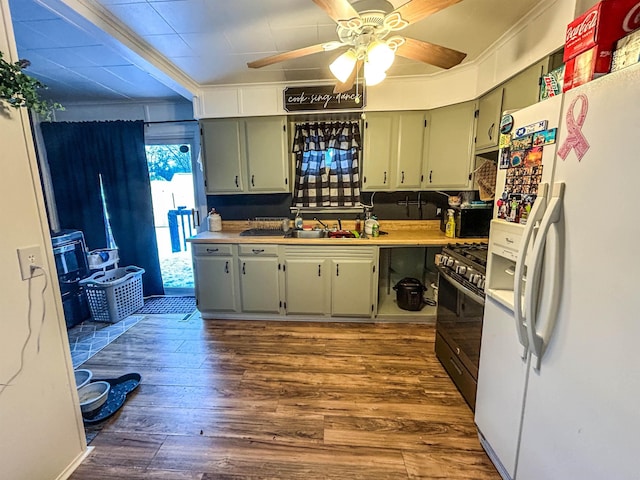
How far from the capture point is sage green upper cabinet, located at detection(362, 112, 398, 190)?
304 centimetres

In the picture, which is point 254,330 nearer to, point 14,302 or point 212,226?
point 212,226

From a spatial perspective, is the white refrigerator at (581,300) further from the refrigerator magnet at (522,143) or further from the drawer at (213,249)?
the drawer at (213,249)

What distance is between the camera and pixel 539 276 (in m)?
1.08

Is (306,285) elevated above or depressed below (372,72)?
below

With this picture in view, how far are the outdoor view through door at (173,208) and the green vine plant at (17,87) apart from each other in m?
2.43

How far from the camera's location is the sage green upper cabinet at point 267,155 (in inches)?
123

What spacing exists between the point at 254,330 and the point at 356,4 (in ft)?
9.31

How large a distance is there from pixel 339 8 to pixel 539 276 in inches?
57.4

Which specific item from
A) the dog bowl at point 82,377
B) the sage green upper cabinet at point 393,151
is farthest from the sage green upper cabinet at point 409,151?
the dog bowl at point 82,377

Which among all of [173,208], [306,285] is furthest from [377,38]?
[173,208]

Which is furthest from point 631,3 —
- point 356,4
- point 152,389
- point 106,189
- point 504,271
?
point 106,189

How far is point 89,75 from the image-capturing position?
273 centimetres

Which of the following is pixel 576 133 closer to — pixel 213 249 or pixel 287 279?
pixel 287 279

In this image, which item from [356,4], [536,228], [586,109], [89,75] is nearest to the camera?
[586,109]
